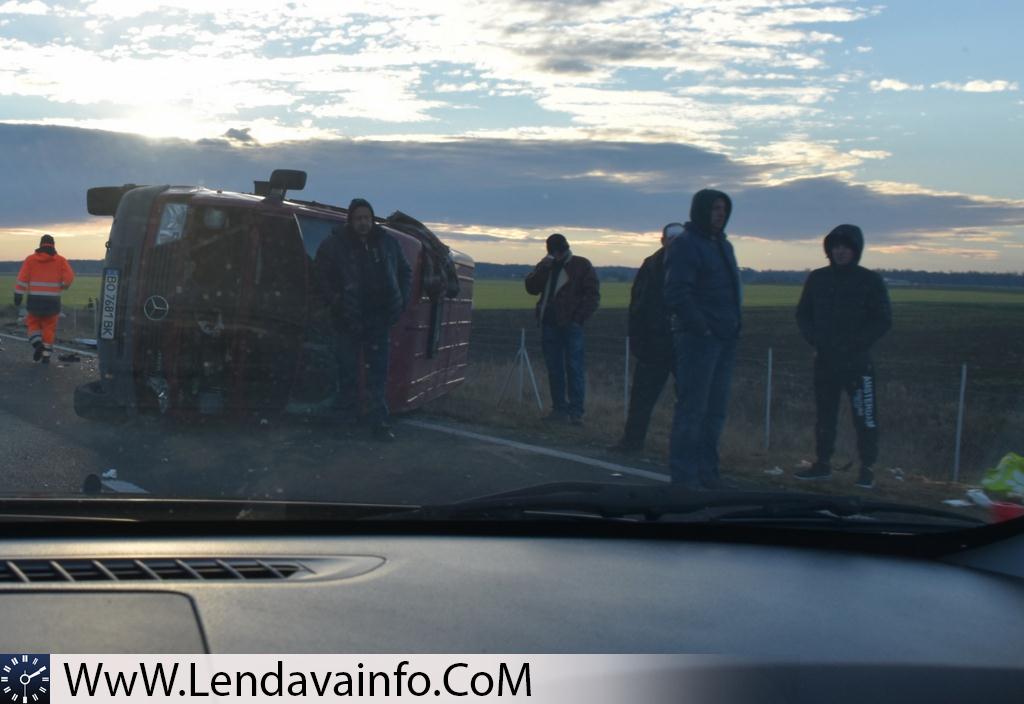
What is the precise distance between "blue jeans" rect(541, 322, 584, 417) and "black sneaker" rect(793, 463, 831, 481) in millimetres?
3649

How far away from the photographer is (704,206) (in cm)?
727

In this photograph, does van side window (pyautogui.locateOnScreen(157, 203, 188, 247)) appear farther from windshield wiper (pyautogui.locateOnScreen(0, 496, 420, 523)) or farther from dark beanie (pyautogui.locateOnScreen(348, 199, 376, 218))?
windshield wiper (pyautogui.locateOnScreen(0, 496, 420, 523))

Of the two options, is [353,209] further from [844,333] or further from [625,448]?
[844,333]


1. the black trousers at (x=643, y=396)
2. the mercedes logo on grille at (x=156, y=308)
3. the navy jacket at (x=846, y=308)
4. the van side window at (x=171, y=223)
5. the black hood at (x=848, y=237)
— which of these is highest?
the black hood at (x=848, y=237)

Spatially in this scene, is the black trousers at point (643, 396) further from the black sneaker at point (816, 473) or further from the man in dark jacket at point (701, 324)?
the man in dark jacket at point (701, 324)

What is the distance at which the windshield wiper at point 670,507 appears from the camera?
326 cm

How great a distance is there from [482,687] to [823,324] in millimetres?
6622

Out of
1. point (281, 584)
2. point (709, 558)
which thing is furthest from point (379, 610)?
point (709, 558)

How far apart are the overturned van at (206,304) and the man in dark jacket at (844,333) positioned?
4.02 meters

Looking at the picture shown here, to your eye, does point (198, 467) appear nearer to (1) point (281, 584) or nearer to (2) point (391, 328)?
(2) point (391, 328)

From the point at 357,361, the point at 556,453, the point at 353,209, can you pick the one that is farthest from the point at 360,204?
the point at 556,453

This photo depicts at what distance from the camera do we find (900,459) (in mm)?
9484

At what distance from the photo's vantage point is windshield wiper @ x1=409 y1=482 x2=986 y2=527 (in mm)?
3260

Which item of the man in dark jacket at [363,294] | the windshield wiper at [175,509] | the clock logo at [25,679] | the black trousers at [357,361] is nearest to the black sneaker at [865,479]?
the man in dark jacket at [363,294]
